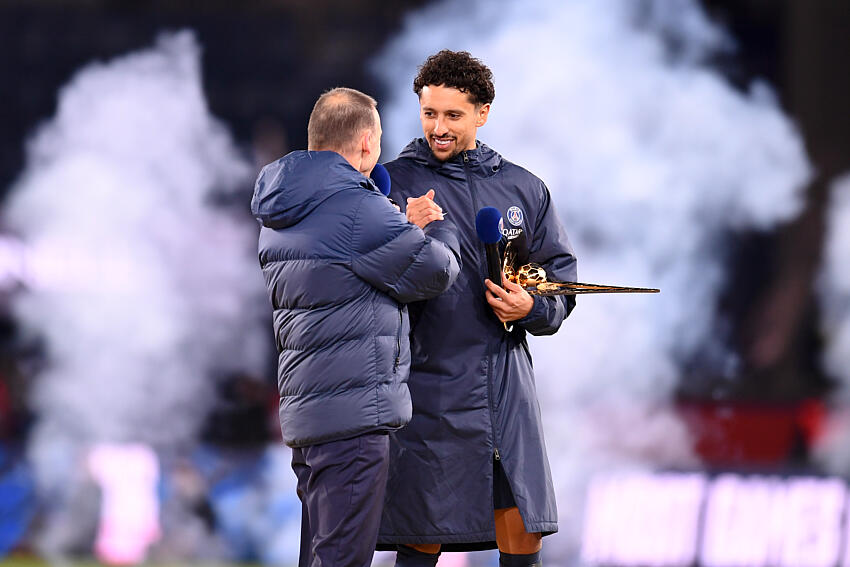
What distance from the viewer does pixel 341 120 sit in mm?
2674

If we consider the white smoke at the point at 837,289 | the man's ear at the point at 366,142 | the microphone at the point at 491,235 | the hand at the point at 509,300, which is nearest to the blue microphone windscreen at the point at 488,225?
the microphone at the point at 491,235

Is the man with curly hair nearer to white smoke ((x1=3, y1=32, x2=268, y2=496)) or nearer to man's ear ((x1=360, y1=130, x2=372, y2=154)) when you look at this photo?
man's ear ((x1=360, y1=130, x2=372, y2=154))

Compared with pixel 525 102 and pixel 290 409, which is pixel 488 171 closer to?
pixel 290 409

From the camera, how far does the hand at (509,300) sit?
2906 millimetres

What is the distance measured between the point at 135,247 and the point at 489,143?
1.80m

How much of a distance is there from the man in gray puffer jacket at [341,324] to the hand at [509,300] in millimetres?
287

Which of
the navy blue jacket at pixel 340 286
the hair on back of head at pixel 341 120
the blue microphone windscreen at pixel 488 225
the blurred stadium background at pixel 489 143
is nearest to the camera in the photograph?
the navy blue jacket at pixel 340 286

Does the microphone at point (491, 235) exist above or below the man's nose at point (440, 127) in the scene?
below

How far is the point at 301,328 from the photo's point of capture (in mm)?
2590

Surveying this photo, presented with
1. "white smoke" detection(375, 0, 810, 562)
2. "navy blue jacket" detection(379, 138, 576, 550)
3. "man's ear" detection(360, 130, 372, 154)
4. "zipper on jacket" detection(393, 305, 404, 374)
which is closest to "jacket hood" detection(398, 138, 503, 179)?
"navy blue jacket" detection(379, 138, 576, 550)

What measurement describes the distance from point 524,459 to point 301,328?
74 centimetres

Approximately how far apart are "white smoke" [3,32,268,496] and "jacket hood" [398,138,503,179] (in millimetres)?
2601

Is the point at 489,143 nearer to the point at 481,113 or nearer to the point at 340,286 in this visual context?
the point at 481,113

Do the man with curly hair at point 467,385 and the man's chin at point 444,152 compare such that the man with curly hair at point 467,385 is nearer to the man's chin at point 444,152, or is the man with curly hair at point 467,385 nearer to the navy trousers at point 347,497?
the man's chin at point 444,152
